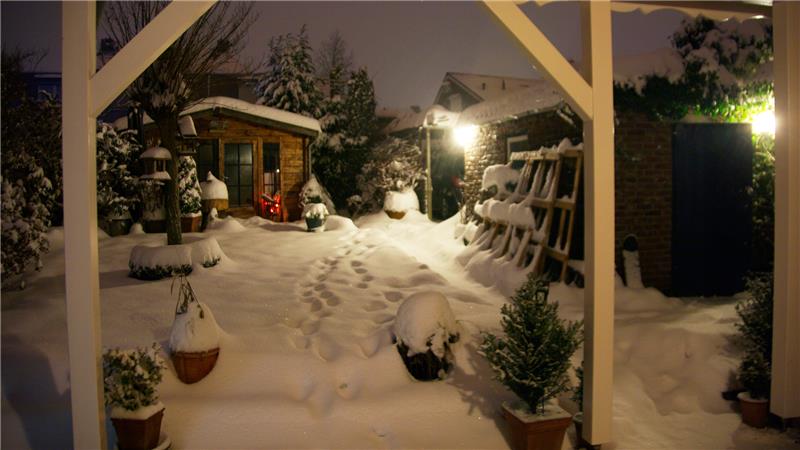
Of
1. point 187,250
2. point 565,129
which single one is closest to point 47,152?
point 187,250

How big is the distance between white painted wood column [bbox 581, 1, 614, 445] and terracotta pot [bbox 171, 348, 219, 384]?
2857 mm

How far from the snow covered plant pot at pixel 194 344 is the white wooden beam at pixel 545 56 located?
3031mm

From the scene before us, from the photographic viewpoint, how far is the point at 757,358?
5.07 meters

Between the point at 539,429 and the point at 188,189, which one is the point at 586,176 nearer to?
the point at 539,429

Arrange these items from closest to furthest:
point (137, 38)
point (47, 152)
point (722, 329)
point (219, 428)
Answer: point (137, 38) < point (219, 428) < point (722, 329) < point (47, 152)

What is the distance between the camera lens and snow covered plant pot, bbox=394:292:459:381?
16.6 feet

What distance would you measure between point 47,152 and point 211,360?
8.19 meters

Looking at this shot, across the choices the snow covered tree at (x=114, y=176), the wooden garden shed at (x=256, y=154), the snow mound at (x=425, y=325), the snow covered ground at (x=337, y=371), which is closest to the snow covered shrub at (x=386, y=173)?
the wooden garden shed at (x=256, y=154)

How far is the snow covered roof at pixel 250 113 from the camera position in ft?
50.0

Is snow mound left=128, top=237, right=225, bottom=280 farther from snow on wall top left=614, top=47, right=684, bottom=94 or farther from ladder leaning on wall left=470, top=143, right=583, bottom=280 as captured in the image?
snow on wall top left=614, top=47, right=684, bottom=94

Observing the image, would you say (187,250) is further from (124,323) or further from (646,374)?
(646,374)

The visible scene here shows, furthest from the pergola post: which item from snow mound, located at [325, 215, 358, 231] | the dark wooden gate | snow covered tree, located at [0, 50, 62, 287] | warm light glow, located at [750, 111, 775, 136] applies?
snow mound, located at [325, 215, 358, 231]

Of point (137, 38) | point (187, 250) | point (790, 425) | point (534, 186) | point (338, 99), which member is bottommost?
point (790, 425)

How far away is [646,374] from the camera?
5.63 metres
